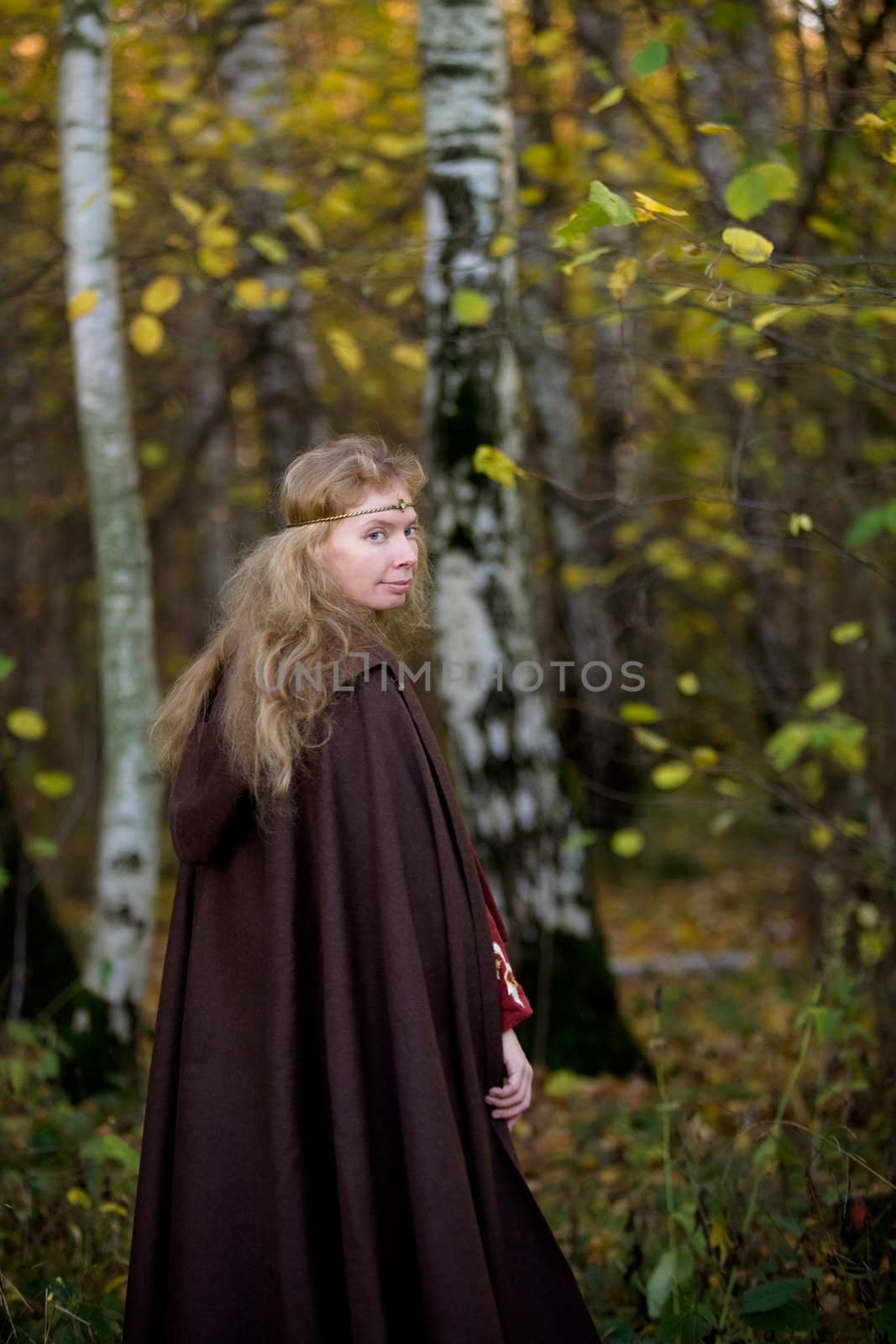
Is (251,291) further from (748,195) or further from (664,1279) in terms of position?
(664,1279)

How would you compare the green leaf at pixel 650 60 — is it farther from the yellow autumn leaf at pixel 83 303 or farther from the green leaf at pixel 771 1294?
the green leaf at pixel 771 1294

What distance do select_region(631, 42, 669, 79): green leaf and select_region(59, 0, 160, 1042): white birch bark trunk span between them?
6.83 feet

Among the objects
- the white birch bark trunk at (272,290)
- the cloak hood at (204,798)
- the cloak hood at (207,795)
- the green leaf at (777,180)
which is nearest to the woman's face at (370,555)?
the cloak hood at (207,795)

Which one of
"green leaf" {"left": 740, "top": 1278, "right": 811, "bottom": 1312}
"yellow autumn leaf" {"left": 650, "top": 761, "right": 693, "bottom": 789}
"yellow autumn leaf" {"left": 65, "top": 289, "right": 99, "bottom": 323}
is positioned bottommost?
"green leaf" {"left": 740, "top": 1278, "right": 811, "bottom": 1312}

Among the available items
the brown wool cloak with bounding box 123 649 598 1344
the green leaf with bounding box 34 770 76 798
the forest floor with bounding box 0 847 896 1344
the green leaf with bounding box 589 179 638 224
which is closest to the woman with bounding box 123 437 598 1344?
the brown wool cloak with bounding box 123 649 598 1344

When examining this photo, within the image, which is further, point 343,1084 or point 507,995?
point 507,995

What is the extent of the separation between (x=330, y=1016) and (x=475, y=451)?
2.63 m

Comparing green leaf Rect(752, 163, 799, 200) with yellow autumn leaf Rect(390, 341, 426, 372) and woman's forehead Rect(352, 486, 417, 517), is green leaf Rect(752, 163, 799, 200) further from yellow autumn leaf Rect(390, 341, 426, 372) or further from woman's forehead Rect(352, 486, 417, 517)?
yellow autumn leaf Rect(390, 341, 426, 372)

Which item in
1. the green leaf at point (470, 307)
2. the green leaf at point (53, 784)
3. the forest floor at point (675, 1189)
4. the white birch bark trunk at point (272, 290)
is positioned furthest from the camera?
the white birch bark trunk at point (272, 290)

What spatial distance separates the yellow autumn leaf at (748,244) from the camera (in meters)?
2.73

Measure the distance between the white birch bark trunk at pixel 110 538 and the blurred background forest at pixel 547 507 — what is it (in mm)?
15

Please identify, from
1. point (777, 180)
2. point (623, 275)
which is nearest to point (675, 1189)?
point (623, 275)

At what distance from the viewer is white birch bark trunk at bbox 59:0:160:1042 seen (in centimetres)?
446

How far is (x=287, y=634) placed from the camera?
8.08ft
